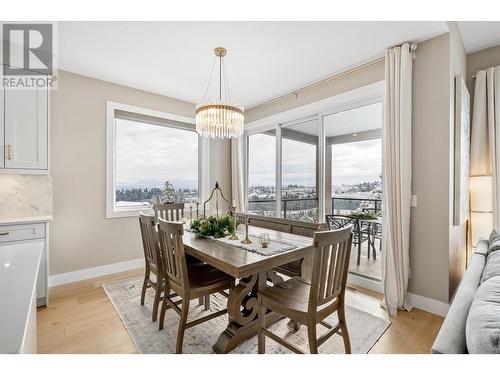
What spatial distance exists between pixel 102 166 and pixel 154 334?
7.66 ft

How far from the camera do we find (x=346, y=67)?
113 inches

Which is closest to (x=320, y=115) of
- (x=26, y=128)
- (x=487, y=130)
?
(x=487, y=130)

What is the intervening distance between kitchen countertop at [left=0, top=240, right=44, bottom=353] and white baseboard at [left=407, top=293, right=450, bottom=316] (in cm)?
298

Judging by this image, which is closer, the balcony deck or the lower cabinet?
the lower cabinet

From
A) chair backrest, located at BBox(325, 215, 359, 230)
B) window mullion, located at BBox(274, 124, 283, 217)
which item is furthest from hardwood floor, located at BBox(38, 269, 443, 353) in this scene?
window mullion, located at BBox(274, 124, 283, 217)

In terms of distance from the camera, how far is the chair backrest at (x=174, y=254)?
1694 millimetres

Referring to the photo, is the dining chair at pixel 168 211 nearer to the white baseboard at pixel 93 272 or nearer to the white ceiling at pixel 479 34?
the white baseboard at pixel 93 272

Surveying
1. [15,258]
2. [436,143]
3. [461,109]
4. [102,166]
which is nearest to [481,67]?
[461,109]

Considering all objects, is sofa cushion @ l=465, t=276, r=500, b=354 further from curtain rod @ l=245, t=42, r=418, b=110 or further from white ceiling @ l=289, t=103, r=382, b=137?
curtain rod @ l=245, t=42, r=418, b=110

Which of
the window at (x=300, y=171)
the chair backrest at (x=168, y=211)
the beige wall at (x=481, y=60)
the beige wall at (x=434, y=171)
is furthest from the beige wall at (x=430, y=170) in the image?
the chair backrest at (x=168, y=211)

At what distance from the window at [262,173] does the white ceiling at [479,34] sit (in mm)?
2568

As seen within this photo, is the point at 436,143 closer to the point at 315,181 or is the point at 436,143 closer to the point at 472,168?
the point at 472,168

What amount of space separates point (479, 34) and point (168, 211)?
411 centimetres

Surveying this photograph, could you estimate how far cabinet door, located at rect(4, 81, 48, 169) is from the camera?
7.73 ft
